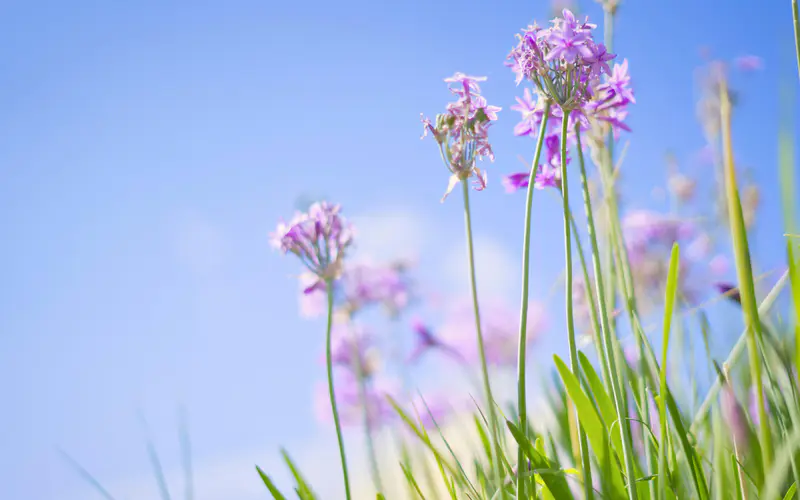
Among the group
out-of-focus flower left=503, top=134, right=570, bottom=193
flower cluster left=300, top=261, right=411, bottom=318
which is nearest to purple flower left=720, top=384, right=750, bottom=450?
out-of-focus flower left=503, top=134, right=570, bottom=193

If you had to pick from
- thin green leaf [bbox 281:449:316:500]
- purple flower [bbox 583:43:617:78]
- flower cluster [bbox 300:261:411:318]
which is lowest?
thin green leaf [bbox 281:449:316:500]

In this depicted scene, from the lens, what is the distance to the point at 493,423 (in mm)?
1206

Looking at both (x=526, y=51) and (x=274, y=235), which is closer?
(x=526, y=51)

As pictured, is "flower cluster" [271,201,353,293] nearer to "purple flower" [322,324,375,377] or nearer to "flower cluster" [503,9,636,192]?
"flower cluster" [503,9,636,192]

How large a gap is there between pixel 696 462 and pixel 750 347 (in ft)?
1.82

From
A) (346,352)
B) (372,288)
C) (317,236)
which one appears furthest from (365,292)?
(317,236)

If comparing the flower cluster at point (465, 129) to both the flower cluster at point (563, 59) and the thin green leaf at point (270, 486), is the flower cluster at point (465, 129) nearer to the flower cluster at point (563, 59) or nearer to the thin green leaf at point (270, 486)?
the flower cluster at point (563, 59)

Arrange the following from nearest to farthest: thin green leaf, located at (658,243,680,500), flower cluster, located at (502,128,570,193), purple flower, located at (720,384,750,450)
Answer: thin green leaf, located at (658,243,680,500) < purple flower, located at (720,384,750,450) < flower cluster, located at (502,128,570,193)

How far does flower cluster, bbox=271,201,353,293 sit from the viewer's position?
1.85m

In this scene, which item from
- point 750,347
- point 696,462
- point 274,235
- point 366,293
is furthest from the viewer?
point 366,293

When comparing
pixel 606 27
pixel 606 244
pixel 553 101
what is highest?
pixel 606 27

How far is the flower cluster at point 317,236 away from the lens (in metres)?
1.85

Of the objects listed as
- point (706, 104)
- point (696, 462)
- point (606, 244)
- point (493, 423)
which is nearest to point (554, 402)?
point (606, 244)

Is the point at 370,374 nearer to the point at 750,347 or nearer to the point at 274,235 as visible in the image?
the point at 274,235
